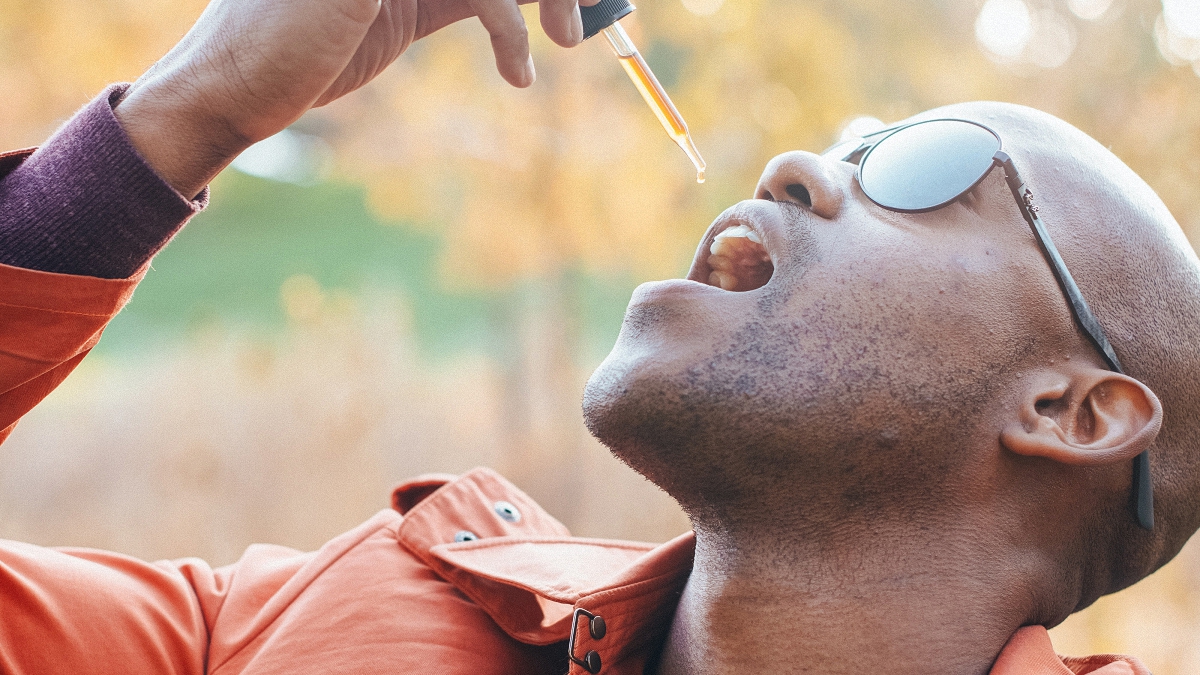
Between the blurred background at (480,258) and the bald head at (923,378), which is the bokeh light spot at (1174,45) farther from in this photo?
the bald head at (923,378)

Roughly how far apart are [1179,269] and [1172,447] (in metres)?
0.31

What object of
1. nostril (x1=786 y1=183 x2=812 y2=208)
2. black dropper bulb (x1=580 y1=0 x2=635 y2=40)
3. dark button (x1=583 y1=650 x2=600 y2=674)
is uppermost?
black dropper bulb (x1=580 y1=0 x2=635 y2=40)

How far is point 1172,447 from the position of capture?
1622 millimetres

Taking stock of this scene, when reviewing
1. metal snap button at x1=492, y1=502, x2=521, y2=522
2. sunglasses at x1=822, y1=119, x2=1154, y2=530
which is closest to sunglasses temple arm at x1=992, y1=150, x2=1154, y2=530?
Answer: sunglasses at x1=822, y1=119, x2=1154, y2=530

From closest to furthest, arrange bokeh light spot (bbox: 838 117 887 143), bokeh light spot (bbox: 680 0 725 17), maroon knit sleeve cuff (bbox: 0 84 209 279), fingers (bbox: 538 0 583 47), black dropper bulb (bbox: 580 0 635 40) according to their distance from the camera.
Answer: maroon knit sleeve cuff (bbox: 0 84 209 279) < fingers (bbox: 538 0 583 47) < black dropper bulb (bbox: 580 0 635 40) < bokeh light spot (bbox: 838 117 887 143) < bokeh light spot (bbox: 680 0 725 17)

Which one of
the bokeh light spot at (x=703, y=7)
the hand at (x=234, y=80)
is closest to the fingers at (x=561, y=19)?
the hand at (x=234, y=80)

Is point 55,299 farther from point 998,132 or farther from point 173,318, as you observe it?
point 173,318

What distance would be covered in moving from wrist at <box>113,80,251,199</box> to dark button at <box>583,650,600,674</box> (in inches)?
38.7

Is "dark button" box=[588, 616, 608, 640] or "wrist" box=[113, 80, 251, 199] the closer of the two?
"wrist" box=[113, 80, 251, 199]

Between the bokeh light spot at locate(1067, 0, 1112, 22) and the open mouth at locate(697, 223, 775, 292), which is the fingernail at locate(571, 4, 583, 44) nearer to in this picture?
the open mouth at locate(697, 223, 775, 292)

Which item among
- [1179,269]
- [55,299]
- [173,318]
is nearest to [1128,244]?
[1179,269]

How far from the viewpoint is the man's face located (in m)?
1.46

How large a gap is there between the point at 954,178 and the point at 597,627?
0.98 m

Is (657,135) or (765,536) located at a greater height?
(765,536)
